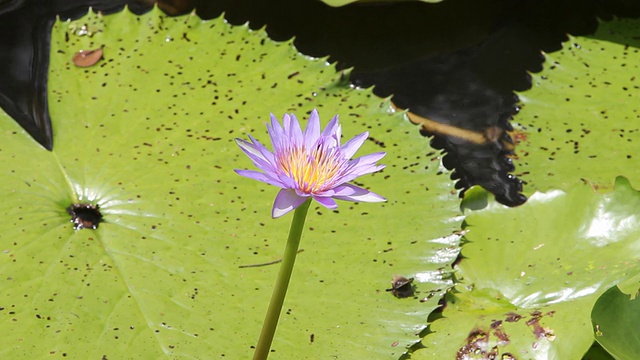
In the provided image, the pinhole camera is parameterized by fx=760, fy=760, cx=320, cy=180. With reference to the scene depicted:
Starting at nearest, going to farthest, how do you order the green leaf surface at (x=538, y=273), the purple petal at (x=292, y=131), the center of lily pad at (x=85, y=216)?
the purple petal at (x=292, y=131) < the green leaf surface at (x=538, y=273) < the center of lily pad at (x=85, y=216)

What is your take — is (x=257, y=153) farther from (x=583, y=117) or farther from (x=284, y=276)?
(x=583, y=117)

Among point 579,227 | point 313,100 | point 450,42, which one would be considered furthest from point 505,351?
point 450,42

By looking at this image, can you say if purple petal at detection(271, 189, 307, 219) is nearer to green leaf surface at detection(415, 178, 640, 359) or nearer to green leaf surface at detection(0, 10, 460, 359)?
green leaf surface at detection(0, 10, 460, 359)

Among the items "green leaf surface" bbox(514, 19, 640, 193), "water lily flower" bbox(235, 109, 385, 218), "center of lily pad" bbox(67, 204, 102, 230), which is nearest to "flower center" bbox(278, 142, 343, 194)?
"water lily flower" bbox(235, 109, 385, 218)

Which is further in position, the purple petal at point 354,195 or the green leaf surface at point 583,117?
the green leaf surface at point 583,117

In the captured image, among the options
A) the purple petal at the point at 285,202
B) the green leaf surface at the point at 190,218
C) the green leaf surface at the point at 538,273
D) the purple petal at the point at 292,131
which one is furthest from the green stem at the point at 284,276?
the green leaf surface at the point at 538,273

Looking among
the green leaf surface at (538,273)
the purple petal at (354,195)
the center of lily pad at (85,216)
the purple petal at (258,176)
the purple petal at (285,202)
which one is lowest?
the green leaf surface at (538,273)

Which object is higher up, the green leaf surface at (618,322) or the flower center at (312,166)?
the flower center at (312,166)

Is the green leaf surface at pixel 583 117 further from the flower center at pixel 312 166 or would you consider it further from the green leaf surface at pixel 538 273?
the flower center at pixel 312 166
